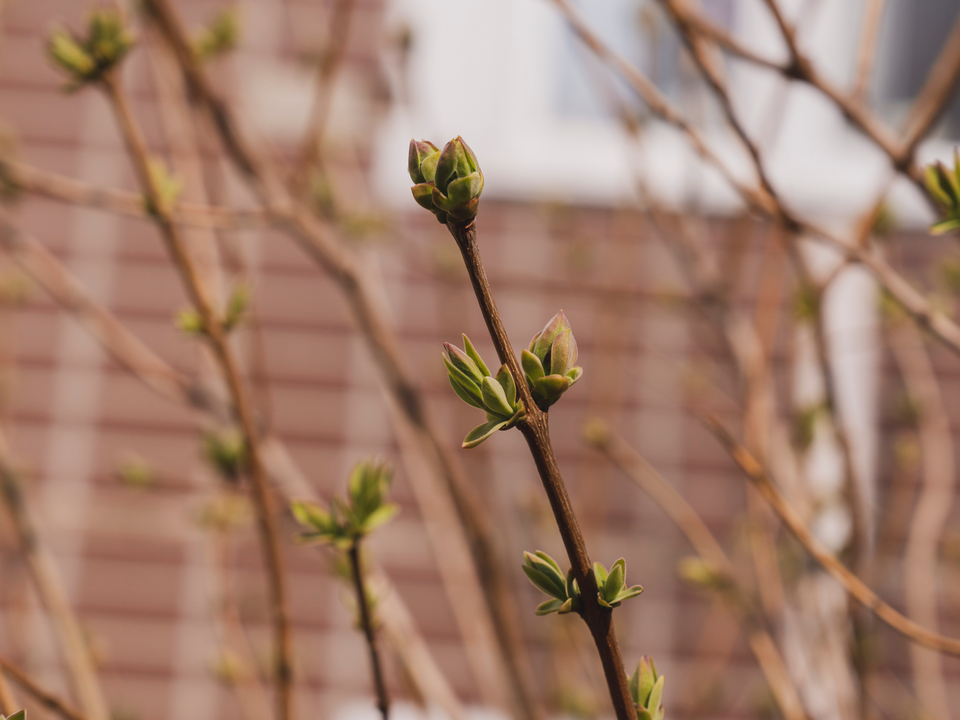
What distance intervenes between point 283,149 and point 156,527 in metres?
1.10

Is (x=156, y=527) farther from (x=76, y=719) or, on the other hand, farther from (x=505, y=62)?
(x=76, y=719)

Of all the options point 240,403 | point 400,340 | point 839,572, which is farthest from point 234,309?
point 400,340

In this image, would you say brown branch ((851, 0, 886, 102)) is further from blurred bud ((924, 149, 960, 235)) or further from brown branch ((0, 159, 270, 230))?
brown branch ((0, 159, 270, 230))

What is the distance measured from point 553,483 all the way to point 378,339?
0.37m

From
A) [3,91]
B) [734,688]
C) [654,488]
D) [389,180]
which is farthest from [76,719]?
[3,91]

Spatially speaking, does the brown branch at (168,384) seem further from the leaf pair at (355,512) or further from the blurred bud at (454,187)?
the blurred bud at (454,187)

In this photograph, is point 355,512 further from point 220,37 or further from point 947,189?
point 220,37

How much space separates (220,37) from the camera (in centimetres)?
66

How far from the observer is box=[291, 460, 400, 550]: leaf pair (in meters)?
0.30

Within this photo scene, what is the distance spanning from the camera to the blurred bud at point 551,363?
20cm

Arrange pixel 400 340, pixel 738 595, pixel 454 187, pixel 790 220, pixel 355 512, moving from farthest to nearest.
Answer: pixel 400 340, pixel 738 595, pixel 790 220, pixel 355 512, pixel 454 187

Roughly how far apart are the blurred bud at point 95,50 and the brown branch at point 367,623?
0.99ft

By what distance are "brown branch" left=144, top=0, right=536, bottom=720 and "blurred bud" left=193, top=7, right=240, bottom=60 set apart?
Answer: 118mm

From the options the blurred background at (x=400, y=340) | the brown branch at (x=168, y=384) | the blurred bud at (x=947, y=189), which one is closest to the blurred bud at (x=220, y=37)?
the brown branch at (x=168, y=384)
